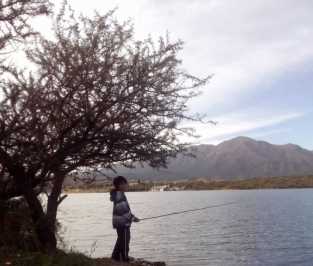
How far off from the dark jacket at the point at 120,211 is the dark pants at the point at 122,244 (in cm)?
18

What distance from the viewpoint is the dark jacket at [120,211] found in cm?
1276

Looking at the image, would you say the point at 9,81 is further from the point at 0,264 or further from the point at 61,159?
the point at 0,264

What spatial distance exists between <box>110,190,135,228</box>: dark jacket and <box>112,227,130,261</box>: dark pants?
177 millimetres

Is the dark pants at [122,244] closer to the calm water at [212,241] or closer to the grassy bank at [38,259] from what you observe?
the grassy bank at [38,259]

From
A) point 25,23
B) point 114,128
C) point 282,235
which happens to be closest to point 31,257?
point 114,128

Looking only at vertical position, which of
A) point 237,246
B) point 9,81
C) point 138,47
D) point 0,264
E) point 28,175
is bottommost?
point 237,246

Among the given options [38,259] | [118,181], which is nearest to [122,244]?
[118,181]

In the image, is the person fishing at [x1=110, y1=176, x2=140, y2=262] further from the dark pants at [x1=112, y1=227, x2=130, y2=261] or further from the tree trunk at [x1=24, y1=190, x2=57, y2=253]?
the tree trunk at [x1=24, y1=190, x2=57, y2=253]

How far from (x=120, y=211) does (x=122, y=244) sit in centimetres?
105

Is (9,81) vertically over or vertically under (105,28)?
under

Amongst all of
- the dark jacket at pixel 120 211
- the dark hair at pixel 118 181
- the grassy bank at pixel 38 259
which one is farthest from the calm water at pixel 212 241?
the grassy bank at pixel 38 259

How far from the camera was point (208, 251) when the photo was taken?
26391 mm

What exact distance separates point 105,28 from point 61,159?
282cm

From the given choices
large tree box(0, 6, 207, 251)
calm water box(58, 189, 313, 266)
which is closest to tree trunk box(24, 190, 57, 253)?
large tree box(0, 6, 207, 251)
